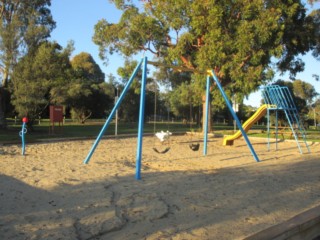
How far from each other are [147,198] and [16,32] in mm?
22463

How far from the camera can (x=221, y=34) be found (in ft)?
72.3

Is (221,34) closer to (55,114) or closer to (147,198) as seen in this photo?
(55,114)

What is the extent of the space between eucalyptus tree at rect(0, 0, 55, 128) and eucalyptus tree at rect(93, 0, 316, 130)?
4.35 meters

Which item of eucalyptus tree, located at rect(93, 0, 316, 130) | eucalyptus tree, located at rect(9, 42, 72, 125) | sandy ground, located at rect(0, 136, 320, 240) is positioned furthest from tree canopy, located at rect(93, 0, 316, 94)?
sandy ground, located at rect(0, 136, 320, 240)

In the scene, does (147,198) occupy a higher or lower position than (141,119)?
lower

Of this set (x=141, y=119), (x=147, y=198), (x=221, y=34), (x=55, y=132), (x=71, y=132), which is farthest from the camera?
(x=71, y=132)

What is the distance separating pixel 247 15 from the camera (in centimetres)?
2156

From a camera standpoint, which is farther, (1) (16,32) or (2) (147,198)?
(1) (16,32)

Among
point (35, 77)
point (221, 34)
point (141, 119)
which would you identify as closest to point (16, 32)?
point (35, 77)

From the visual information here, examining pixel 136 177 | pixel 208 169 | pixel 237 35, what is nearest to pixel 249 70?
pixel 237 35

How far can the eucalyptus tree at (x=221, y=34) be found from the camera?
848 inches

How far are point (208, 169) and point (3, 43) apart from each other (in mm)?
20102

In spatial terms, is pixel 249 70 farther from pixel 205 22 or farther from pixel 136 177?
pixel 136 177

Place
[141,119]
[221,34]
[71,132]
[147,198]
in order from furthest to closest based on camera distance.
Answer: [71,132] < [221,34] < [141,119] < [147,198]
